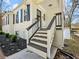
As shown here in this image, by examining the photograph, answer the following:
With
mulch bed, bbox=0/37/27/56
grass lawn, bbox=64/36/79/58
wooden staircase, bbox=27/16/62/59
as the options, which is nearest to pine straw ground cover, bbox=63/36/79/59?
grass lawn, bbox=64/36/79/58

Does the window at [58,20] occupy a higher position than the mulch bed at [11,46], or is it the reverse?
the window at [58,20]

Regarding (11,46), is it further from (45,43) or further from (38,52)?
(45,43)

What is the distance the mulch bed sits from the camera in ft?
16.8

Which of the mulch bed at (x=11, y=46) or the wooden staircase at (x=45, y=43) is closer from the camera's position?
the wooden staircase at (x=45, y=43)

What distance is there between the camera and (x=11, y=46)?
220 inches

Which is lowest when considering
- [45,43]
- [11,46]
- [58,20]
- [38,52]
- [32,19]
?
[38,52]

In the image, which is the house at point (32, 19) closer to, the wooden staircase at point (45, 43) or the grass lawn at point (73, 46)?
the wooden staircase at point (45, 43)

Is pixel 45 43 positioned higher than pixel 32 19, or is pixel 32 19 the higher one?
pixel 32 19

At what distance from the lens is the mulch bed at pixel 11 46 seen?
513 cm

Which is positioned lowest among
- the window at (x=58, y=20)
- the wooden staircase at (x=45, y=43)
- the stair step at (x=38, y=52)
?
the stair step at (x=38, y=52)

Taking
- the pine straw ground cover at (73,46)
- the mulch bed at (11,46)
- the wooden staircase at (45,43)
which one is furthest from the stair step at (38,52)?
the pine straw ground cover at (73,46)

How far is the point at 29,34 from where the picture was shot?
19.7 ft

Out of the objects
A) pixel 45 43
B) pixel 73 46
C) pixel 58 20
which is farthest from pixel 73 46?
pixel 58 20

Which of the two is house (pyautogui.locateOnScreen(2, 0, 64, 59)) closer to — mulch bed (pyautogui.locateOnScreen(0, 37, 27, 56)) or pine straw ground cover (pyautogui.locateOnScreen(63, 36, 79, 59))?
mulch bed (pyautogui.locateOnScreen(0, 37, 27, 56))
